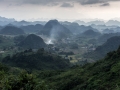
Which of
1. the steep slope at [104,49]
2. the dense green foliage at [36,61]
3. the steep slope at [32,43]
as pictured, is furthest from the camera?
the steep slope at [32,43]

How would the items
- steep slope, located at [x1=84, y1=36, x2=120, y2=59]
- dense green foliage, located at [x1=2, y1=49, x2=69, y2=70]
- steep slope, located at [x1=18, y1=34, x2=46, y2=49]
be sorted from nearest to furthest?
dense green foliage, located at [x1=2, y1=49, x2=69, y2=70] → steep slope, located at [x1=84, y1=36, x2=120, y2=59] → steep slope, located at [x1=18, y1=34, x2=46, y2=49]

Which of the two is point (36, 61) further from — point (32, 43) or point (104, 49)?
point (32, 43)

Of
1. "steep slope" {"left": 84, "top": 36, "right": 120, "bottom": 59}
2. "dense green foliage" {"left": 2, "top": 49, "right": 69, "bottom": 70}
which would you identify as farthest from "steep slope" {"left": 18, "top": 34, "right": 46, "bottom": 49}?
"dense green foliage" {"left": 2, "top": 49, "right": 69, "bottom": 70}

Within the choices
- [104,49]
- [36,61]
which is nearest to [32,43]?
[104,49]

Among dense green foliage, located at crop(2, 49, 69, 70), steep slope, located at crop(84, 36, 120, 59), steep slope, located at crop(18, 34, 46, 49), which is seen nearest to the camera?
dense green foliage, located at crop(2, 49, 69, 70)

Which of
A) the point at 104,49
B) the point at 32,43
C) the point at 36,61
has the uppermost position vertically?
the point at 36,61

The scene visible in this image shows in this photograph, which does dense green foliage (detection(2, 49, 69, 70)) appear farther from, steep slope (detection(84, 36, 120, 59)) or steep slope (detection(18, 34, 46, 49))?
steep slope (detection(18, 34, 46, 49))

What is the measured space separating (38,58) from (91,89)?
56.2 metres

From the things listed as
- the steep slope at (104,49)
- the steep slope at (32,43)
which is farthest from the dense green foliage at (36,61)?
the steep slope at (32,43)

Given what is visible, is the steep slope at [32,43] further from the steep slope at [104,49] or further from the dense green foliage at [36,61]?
the dense green foliage at [36,61]

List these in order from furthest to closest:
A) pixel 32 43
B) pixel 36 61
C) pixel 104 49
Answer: pixel 32 43, pixel 104 49, pixel 36 61

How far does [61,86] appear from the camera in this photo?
35844 millimetres

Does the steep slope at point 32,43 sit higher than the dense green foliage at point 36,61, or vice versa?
the dense green foliage at point 36,61

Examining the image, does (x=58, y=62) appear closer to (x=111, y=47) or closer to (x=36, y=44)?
(x=111, y=47)
